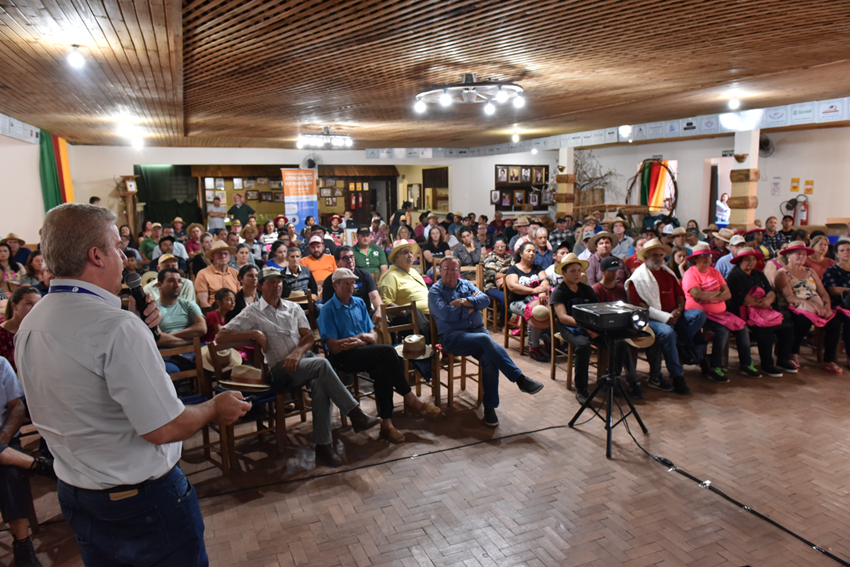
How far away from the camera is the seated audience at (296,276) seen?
5.67 m

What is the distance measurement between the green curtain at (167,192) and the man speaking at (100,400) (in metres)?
13.0

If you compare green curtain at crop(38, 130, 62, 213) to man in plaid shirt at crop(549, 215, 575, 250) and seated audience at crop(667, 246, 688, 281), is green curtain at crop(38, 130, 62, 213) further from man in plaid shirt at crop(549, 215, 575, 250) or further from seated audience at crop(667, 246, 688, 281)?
seated audience at crop(667, 246, 688, 281)

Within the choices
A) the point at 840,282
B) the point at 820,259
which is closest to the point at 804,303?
the point at 840,282

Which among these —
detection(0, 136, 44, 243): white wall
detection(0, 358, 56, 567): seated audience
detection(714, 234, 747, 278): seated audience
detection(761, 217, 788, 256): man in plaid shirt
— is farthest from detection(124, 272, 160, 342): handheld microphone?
detection(761, 217, 788, 256): man in plaid shirt

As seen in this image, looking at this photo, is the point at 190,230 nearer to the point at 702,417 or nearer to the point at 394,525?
the point at 394,525

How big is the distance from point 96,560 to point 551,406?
11.4 feet

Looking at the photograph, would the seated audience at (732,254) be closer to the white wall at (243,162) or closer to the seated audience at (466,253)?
the seated audience at (466,253)

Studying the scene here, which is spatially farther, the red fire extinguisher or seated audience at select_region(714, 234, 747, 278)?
the red fire extinguisher

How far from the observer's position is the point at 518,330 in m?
6.04

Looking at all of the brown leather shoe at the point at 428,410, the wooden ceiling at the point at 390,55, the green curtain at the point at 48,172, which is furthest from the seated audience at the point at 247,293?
the green curtain at the point at 48,172

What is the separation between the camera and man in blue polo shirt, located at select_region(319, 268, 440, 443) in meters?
3.83

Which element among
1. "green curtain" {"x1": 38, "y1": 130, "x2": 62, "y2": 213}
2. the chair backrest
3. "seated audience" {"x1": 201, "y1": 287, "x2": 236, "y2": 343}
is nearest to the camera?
the chair backrest

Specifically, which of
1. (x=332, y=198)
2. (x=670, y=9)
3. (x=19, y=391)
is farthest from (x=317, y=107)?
(x=332, y=198)

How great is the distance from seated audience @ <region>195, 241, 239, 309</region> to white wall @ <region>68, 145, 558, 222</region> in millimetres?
8166
